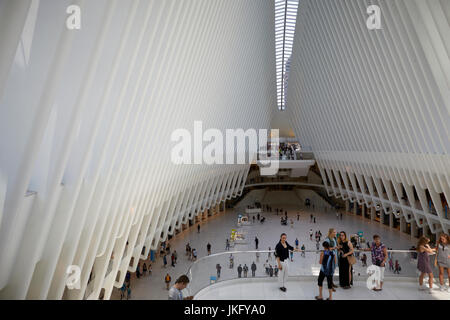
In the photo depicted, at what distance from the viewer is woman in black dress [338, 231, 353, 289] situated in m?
5.94

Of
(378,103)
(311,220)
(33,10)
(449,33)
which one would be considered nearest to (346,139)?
(378,103)

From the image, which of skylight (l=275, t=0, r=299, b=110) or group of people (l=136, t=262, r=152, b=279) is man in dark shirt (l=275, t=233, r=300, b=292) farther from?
skylight (l=275, t=0, r=299, b=110)

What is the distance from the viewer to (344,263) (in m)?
5.98

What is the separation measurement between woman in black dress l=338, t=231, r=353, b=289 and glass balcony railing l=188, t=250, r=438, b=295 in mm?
389

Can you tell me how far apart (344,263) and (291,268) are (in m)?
1.11

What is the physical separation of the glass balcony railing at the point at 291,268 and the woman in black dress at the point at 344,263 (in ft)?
1.27

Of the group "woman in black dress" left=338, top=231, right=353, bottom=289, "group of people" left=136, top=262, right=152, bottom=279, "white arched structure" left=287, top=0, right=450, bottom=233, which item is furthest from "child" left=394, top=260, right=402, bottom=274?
"group of people" left=136, top=262, right=152, bottom=279

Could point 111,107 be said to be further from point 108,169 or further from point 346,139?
point 346,139

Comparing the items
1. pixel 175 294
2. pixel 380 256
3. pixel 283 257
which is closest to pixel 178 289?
pixel 175 294

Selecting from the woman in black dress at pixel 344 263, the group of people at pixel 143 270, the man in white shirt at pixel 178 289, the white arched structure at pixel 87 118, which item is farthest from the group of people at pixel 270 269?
the group of people at pixel 143 270

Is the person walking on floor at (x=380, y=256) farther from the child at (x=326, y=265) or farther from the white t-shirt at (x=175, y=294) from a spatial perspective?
the white t-shirt at (x=175, y=294)

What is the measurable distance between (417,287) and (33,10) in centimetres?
823

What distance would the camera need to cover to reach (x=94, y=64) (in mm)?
4043

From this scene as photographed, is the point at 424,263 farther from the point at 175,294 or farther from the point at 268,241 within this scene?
the point at 268,241
